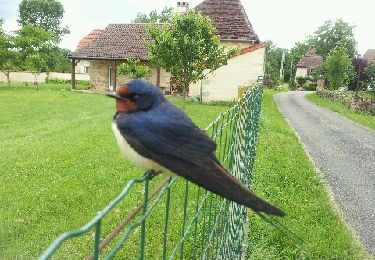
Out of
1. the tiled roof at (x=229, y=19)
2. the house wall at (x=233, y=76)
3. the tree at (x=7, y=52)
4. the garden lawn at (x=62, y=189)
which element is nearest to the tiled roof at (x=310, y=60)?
the tiled roof at (x=229, y=19)

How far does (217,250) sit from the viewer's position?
12.2 ft

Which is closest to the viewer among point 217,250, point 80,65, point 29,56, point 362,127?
point 217,250

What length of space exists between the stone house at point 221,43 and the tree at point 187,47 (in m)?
3.02

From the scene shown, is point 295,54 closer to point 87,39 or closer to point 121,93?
point 87,39

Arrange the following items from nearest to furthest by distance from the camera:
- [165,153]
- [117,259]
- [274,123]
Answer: [165,153] < [117,259] < [274,123]

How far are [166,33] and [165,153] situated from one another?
18803mm

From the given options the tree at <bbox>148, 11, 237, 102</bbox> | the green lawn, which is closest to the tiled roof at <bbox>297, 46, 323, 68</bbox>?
the tree at <bbox>148, 11, 237, 102</bbox>

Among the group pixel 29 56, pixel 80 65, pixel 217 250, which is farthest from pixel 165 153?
pixel 80 65

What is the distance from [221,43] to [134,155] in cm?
2639

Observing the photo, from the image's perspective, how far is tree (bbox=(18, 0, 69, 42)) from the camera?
65.2 m

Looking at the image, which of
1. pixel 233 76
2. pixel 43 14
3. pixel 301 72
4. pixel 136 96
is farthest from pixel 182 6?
pixel 301 72

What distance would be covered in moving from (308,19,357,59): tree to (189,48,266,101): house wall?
45.5 m

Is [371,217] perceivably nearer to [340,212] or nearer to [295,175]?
[340,212]

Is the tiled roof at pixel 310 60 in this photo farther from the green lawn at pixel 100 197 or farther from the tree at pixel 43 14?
the green lawn at pixel 100 197
